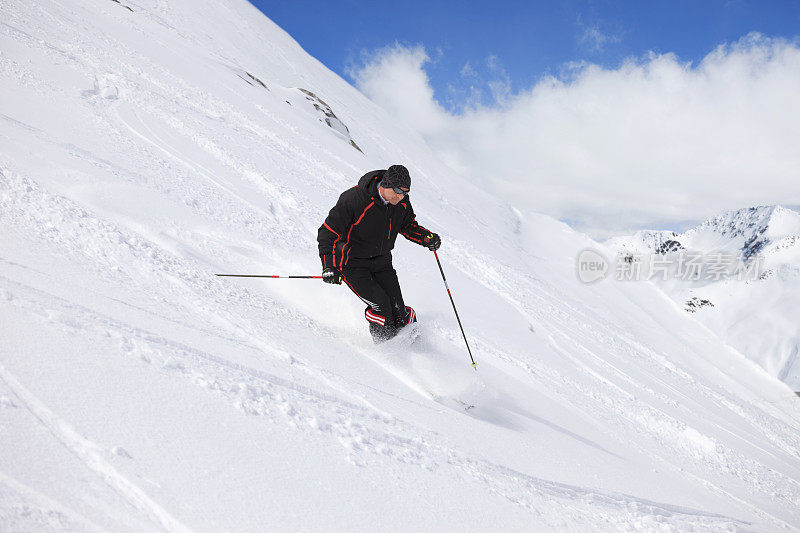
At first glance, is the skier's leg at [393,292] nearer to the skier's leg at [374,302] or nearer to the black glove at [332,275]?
the skier's leg at [374,302]

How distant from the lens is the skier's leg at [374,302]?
187 inches

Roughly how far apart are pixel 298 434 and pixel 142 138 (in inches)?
324

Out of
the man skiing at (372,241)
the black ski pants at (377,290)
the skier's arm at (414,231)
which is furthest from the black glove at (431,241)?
the black ski pants at (377,290)

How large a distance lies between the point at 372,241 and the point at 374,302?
67 cm

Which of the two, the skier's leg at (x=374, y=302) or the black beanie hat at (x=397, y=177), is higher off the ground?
the black beanie hat at (x=397, y=177)

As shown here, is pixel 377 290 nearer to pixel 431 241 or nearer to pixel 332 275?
pixel 332 275

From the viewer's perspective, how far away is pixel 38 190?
15.9 feet

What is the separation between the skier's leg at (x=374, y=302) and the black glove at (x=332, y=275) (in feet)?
0.67

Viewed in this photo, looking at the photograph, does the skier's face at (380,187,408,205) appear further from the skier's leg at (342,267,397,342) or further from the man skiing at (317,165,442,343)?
the skier's leg at (342,267,397,342)

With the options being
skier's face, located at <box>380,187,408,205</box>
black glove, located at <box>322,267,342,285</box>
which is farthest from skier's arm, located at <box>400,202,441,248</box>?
black glove, located at <box>322,267,342,285</box>

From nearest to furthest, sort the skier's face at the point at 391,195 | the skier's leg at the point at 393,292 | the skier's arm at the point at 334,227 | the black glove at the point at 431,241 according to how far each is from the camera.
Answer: the skier's face at the point at 391,195, the skier's arm at the point at 334,227, the skier's leg at the point at 393,292, the black glove at the point at 431,241

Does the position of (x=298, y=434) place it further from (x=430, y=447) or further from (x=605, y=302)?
(x=605, y=302)

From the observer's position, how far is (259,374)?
3244 millimetres

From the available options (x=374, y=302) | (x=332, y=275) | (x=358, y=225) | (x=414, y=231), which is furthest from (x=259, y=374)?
(x=414, y=231)
